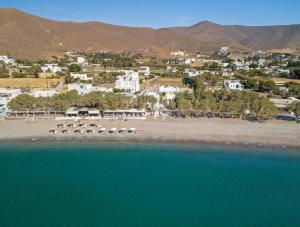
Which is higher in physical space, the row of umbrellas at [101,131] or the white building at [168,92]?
the white building at [168,92]

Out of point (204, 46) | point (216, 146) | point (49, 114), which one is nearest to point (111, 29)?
point (204, 46)

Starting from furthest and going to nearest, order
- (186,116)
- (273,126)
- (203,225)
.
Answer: (186,116)
(273,126)
(203,225)

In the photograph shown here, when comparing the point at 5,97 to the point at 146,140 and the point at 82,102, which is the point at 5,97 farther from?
the point at 146,140


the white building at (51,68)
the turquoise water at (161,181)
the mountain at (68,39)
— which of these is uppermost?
the mountain at (68,39)

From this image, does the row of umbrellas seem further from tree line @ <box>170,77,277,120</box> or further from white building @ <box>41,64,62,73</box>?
white building @ <box>41,64,62,73</box>

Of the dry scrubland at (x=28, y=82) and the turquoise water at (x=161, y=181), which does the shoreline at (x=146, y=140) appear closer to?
the turquoise water at (x=161, y=181)

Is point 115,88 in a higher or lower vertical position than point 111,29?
lower

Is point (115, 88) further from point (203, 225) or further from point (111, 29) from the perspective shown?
point (111, 29)

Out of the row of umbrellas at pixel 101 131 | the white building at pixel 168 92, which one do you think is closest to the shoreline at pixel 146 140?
the row of umbrellas at pixel 101 131

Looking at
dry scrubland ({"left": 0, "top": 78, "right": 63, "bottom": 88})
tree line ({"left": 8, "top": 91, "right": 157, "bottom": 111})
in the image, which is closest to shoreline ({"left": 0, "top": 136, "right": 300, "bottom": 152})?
tree line ({"left": 8, "top": 91, "right": 157, "bottom": 111})
